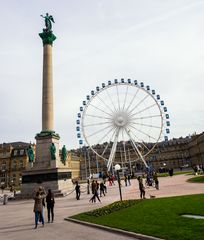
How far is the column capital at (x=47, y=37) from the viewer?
1889 inches

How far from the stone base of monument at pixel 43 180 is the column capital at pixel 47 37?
75.0 ft

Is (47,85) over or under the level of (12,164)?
over

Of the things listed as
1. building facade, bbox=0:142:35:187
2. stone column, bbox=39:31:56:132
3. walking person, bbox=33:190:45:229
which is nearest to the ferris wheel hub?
stone column, bbox=39:31:56:132

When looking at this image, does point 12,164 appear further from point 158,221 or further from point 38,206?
point 158,221

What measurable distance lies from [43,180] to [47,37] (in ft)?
83.1

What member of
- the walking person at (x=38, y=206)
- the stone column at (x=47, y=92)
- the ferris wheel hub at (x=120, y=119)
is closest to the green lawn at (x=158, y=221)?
the walking person at (x=38, y=206)

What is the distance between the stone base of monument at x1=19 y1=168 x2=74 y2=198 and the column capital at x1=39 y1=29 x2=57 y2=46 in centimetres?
2287

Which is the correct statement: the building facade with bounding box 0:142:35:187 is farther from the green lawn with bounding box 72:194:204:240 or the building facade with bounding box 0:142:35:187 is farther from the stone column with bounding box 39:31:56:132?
the green lawn with bounding box 72:194:204:240

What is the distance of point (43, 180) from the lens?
39312mm

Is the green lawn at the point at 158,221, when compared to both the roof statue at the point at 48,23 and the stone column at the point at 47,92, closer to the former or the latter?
the stone column at the point at 47,92

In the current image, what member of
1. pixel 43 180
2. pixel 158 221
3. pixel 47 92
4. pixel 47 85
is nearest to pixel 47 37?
pixel 47 85

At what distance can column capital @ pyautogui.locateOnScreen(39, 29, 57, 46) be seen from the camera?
157ft

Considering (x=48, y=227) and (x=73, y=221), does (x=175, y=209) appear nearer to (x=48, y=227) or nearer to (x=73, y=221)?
(x=73, y=221)

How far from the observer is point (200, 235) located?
10086mm
